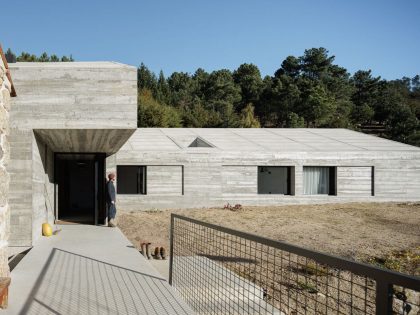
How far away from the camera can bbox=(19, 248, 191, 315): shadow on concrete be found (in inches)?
215

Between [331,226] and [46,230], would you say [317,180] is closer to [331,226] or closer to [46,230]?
[331,226]

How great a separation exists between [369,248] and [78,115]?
9599 millimetres

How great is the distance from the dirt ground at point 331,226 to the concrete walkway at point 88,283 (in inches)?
200

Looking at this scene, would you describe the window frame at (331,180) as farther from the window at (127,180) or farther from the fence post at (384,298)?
the fence post at (384,298)

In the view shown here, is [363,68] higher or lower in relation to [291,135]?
higher

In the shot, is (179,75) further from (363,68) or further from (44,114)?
(44,114)

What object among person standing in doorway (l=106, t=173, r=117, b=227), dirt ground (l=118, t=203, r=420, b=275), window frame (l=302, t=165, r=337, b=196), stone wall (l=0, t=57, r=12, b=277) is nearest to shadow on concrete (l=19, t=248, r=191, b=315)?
stone wall (l=0, t=57, r=12, b=277)

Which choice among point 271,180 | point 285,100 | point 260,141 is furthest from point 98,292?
point 285,100

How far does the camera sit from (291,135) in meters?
27.2

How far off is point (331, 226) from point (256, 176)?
5656mm

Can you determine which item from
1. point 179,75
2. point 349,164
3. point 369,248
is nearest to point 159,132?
point 349,164

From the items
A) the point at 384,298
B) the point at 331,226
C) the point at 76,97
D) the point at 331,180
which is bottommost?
the point at 331,226

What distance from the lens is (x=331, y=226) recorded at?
690 inches

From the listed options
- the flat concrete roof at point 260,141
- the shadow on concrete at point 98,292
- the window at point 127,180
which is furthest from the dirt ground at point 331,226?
the shadow on concrete at point 98,292
